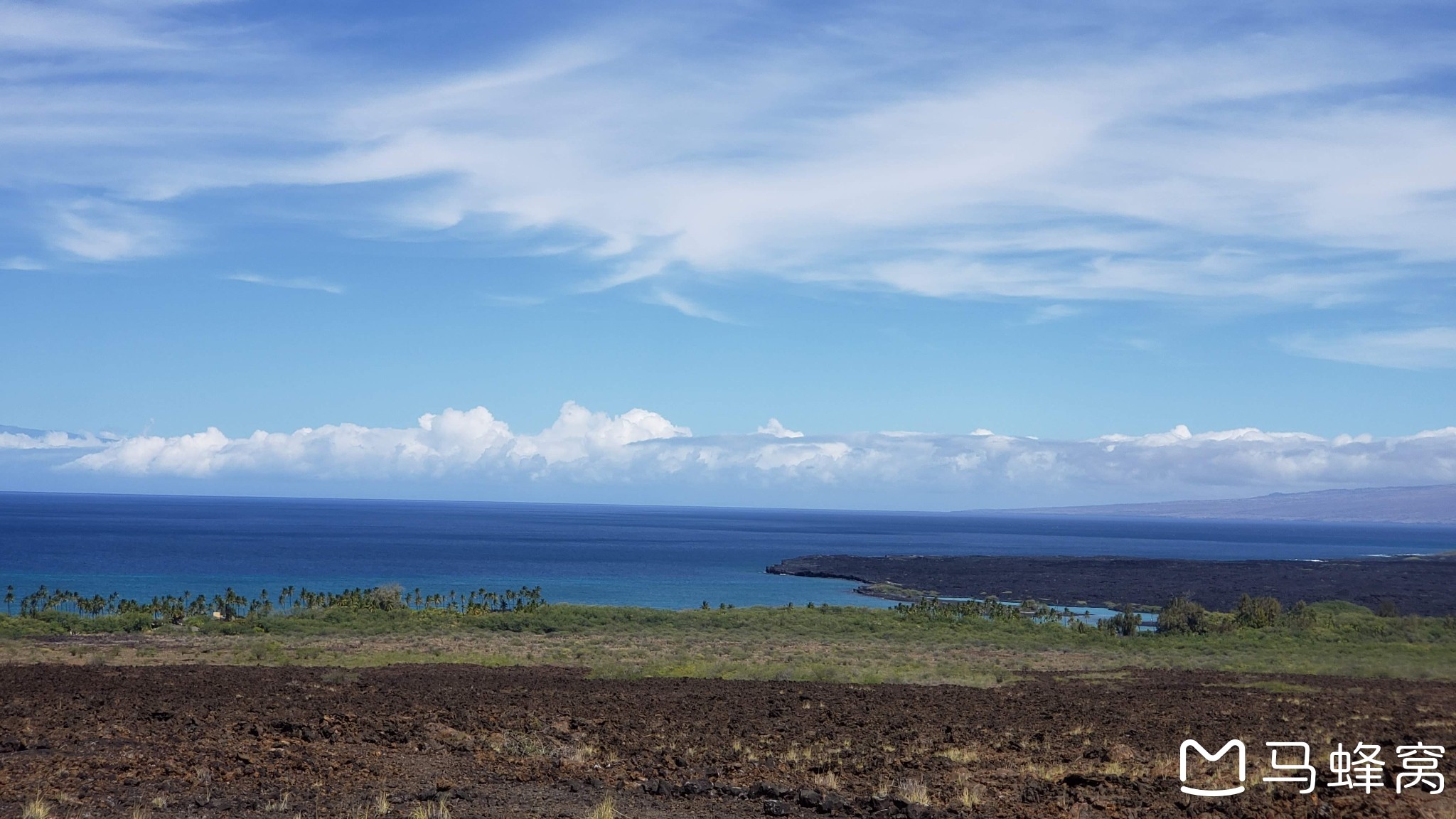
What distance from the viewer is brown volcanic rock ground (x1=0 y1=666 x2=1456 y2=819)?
12.1 metres

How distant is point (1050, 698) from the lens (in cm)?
2245

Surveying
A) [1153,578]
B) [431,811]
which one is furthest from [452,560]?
[431,811]

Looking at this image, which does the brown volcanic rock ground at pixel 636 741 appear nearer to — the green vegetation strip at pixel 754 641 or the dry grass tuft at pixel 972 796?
the dry grass tuft at pixel 972 796

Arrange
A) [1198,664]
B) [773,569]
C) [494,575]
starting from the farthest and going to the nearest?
[773,569]
[494,575]
[1198,664]

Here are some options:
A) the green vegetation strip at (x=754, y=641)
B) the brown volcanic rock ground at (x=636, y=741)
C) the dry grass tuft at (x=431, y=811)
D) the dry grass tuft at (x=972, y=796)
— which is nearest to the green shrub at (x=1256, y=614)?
the green vegetation strip at (x=754, y=641)

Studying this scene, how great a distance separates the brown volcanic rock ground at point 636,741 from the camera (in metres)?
12.1

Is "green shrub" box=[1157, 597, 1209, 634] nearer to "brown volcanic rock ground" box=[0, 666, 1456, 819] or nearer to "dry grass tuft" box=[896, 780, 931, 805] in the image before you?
"brown volcanic rock ground" box=[0, 666, 1456, 819]

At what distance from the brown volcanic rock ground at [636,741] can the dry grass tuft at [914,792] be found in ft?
0.77

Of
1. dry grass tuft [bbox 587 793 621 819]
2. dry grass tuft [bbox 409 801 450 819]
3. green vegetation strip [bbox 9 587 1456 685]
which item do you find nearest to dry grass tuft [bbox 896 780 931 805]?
dry grass tuft [bbox 587 793 621 819]

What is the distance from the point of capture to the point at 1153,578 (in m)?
109

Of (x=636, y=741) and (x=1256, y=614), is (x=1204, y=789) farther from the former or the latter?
(x=1256, y=614)

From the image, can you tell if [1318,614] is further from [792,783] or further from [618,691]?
[792,783]

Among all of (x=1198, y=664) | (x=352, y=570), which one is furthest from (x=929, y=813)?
(x=352, y=570)

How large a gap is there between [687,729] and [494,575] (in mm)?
88537
